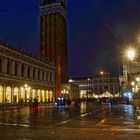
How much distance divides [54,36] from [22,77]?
30865 mm

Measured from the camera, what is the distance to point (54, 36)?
102812mm

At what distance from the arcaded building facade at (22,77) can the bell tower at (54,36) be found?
270 inches

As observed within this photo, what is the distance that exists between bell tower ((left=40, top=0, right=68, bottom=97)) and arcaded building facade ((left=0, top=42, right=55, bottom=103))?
6.87 meters

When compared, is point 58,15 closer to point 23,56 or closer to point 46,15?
point 46,15

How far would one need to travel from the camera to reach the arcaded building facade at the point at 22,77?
65.9 meters

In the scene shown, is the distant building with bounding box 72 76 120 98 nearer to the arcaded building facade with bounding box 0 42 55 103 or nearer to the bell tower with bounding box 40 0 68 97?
the bell tower with bounding box 40 0 68 97

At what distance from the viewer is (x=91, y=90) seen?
178 meters

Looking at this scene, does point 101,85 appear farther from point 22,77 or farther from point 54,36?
point 22,77

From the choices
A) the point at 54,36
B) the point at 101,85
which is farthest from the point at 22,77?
the point at 101,85

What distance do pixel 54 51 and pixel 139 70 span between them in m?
65.9

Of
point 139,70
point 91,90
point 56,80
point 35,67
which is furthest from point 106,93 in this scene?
point 139,70

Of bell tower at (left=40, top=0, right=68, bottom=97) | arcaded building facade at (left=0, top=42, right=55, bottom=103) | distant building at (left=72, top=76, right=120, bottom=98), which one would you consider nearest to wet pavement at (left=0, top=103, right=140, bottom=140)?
arcaded building facade at (left=0, top=42, right=55, bottom=103)

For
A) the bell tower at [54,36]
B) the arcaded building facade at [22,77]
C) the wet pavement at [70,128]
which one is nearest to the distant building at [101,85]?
the bell tower at [54,36]

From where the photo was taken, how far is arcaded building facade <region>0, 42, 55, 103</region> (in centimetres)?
6594
